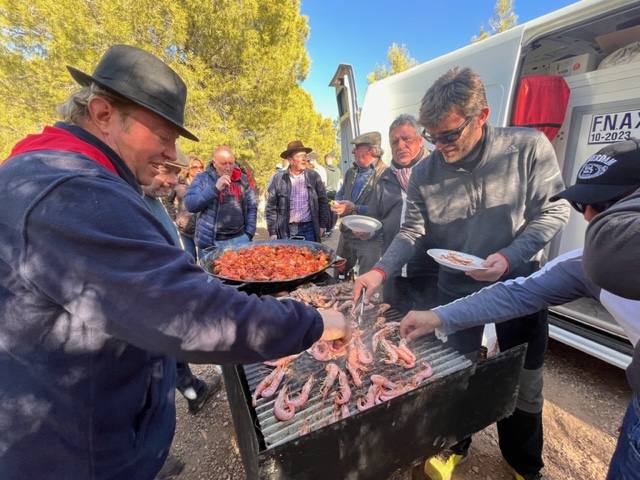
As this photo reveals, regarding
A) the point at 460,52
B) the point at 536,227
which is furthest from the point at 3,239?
the point at 460,52

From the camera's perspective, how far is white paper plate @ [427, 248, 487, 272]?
82.4 inches

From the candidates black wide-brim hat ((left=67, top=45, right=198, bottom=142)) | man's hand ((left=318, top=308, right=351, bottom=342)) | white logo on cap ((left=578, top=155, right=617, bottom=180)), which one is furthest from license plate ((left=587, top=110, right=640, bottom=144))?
black wide-brim hat ((left=67, top=45, right=198, bottom=142))

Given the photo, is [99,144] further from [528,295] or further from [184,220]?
[184,220]

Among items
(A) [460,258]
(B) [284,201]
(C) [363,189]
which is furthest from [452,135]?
(B) [284,201]

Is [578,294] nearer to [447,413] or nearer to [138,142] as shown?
[447,413]

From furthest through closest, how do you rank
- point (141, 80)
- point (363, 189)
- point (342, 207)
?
point (363, 189), point (342, 207), point (141, 80)

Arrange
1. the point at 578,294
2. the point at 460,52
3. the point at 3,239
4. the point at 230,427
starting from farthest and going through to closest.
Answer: the point at 460,52 < the point at 230,427 < the point at 578,294 < the point at 3,239

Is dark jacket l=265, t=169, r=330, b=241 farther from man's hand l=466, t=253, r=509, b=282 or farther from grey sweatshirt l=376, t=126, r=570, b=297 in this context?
man's hand l=466, t=253, r=509, b=282

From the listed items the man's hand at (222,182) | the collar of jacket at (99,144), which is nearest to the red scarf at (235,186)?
the man's hand at (222,182)

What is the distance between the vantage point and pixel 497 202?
2.32 metres

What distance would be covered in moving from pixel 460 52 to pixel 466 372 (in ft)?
13.9

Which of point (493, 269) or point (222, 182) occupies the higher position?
point (222, 182)

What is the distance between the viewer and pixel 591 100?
3240mm

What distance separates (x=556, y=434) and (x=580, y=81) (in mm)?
3597
